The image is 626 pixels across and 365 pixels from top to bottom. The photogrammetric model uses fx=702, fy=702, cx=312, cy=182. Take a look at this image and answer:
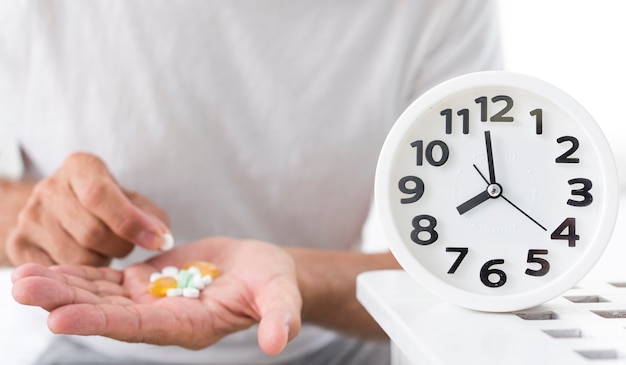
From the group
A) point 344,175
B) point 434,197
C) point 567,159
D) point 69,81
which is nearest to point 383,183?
point 434,197

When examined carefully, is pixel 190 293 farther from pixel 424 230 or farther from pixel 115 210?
pixel 424 230

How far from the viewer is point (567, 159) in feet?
2.12

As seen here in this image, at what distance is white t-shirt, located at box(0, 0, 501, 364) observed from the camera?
1.26 meters

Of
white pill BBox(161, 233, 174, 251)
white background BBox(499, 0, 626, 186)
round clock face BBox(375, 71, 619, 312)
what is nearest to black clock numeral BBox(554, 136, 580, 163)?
round clock face BBox(375, 71, 619, 312)

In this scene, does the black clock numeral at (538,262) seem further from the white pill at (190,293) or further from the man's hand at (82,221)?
the man's hand at (82,221)

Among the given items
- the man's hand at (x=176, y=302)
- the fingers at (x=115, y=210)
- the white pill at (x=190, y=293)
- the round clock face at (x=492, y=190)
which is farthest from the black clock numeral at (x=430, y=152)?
the fingers at (x=115, y=210)

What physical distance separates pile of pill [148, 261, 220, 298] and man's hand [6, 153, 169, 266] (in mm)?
62

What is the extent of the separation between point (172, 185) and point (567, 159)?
0.80 metres

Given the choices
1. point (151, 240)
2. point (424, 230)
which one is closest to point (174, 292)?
point (151, 240)

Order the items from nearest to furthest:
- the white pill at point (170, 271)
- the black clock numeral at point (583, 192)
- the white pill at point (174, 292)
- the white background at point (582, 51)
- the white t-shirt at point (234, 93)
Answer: the black clock numeral at point (583, 192) < the white pill at point (174, 292) < the white pill at point (170, 271) < the white t-shirt at point (234, 93) < the white background at point (582, 51)

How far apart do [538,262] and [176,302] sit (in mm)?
400

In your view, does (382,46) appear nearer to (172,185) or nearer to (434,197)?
(172,185)

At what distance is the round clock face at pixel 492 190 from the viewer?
643 mm

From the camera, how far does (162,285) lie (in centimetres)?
89
